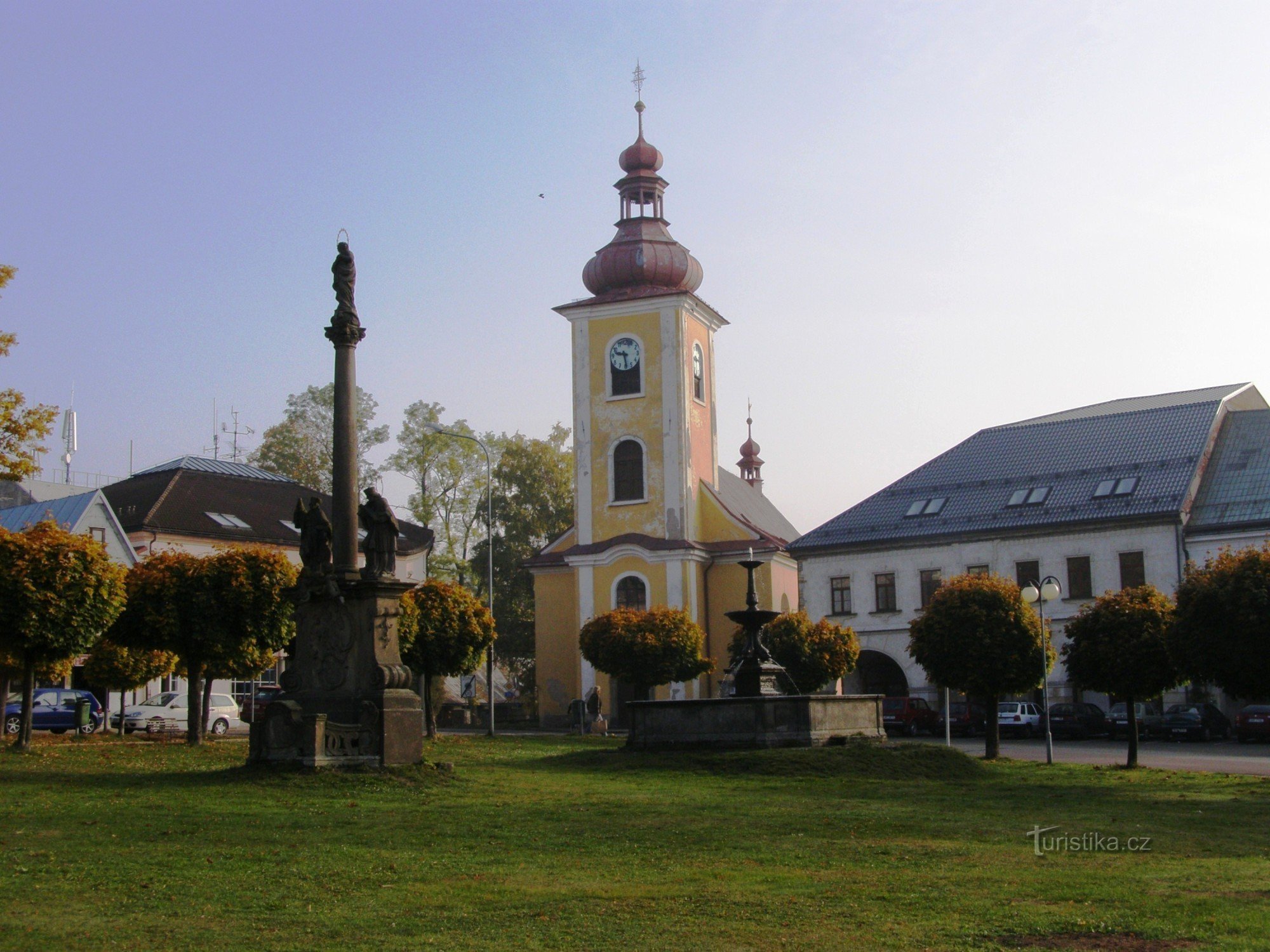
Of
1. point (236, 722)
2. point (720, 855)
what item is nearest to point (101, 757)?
point (720, 855)

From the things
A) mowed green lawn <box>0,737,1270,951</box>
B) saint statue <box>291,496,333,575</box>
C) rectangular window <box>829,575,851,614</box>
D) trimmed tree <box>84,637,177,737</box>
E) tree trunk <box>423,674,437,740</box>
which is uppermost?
rectangular window <box>829,575,851,614</box>

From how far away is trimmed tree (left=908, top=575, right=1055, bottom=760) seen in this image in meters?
29.4

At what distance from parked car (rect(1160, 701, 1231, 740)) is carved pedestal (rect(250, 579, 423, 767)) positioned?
87.3 feet

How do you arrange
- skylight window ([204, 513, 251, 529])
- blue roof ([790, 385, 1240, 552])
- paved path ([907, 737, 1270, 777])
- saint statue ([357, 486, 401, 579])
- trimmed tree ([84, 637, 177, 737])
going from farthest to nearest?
1. skylight window ([204, 513, 251, 529])
2. blue roof ([790, 385, 1240, 552])
3. trimmed tree ([84, 637, 177, 737])
4. paved path ([907, 737, 1270, 777])
5. saint statue ([357, 486, 401, 579])

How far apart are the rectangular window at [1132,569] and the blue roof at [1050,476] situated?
1.24 m

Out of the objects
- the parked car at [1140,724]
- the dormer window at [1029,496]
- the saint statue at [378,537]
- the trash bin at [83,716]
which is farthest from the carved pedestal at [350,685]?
the dormer window at [1029,496]

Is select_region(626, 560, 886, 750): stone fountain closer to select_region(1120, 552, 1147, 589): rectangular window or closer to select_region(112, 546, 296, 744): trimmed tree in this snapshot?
select_region(112, 546, 296, 744): trimmed tree

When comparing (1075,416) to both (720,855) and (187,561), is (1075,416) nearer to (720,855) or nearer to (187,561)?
(187,561)

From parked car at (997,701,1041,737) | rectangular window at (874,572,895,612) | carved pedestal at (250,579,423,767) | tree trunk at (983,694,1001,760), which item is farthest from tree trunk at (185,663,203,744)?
rectangular window at (874,572,895,612)

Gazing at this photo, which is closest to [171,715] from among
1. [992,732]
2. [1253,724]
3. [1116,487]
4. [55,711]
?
[55,711]

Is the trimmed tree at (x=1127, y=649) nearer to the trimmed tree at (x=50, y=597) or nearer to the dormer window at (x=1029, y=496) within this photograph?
the trimmed tree at (x=50, y=597)

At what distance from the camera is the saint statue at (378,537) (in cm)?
1923

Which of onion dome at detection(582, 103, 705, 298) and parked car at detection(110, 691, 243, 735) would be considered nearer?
parked car at detection(110, 691, 243, 735)

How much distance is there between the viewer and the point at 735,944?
895 centimetres
